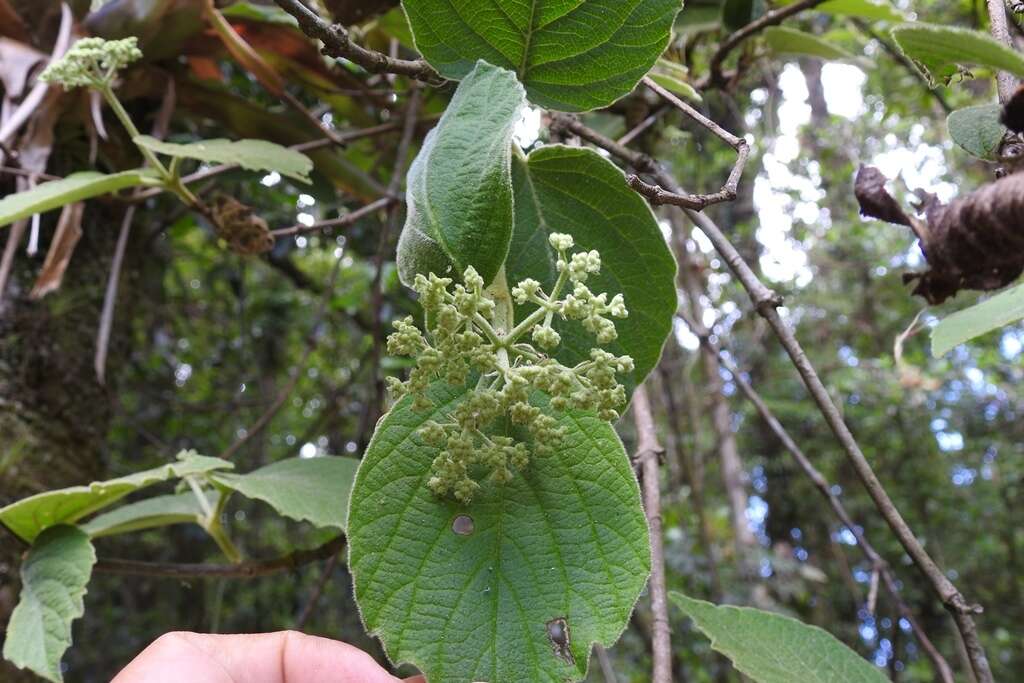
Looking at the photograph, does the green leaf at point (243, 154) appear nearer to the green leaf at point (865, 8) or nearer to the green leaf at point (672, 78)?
the green leaf at point (672, 78)

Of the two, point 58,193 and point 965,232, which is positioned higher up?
point 965,232

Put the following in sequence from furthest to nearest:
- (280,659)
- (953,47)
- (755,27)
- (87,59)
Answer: (755,27)
(87,59)
(280,659)
(953,47)

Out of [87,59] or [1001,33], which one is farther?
[87,59]

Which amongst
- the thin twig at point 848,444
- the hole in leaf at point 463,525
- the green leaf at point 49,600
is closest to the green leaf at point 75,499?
the green leaf at point 49,600

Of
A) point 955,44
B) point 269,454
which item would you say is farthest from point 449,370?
point 269,454

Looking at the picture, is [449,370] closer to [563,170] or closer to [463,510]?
[463,510]

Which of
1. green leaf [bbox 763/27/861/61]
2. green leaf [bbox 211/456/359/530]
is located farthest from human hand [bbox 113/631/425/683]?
green leaf [bbox 763/27/861/61]

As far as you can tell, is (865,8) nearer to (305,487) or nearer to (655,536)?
(655,536)

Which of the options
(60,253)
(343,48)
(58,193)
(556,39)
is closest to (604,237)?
(556,39)

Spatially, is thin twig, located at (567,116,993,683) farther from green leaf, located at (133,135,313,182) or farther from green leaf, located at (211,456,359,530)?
green leaf, located at (211,456,359,530)
